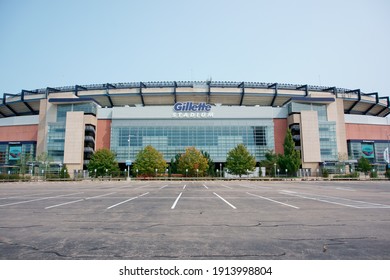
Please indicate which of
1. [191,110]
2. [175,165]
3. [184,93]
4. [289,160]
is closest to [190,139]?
[191,110]

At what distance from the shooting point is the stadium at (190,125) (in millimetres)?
79938

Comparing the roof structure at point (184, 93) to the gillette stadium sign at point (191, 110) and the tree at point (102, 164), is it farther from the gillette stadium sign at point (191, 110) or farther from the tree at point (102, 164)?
the tree at point (102, 164)

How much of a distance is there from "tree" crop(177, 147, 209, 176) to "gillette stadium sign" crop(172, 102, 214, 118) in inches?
762

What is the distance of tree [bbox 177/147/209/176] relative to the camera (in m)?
67.1

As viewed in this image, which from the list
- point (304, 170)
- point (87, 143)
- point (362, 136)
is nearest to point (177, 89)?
point (87, 143)

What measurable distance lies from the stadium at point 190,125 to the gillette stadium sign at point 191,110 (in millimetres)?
356

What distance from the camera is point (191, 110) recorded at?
277ft

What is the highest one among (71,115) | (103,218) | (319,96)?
(319,96)

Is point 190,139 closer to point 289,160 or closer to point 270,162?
point 270,162

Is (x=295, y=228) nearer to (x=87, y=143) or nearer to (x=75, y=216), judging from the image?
(x=75, y=216)

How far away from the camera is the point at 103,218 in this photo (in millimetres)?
7719

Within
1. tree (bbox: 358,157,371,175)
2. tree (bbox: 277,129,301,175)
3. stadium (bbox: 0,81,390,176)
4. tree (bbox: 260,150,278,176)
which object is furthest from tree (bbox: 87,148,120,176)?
tree (bbox: 358,157,371,175)

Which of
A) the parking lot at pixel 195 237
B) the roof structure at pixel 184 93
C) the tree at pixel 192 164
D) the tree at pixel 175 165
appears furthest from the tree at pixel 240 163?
the parking lot at pixel 195 237
